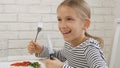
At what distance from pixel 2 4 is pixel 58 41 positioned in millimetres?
434

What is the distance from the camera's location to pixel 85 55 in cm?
87

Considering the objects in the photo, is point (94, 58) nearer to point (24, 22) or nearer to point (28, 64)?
point (28, 64)

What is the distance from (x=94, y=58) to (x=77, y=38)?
169mm

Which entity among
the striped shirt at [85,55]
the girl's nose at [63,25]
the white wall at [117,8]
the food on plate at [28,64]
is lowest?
the food on plate at [28,64]

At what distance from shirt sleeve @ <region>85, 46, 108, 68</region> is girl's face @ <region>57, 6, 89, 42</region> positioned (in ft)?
0.28

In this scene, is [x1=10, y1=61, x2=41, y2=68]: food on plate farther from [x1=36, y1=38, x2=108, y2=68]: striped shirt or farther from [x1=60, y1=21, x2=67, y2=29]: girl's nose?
[x1=60, y1=21, x2=67, y2=29]: girl's nose

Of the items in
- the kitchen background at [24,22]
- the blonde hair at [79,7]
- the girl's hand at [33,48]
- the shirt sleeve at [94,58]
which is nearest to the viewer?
the shirt sleeve at [94,58]

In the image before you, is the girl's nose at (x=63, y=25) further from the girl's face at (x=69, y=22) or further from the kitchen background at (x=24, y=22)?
the kitchen background at (x=24, y=22)

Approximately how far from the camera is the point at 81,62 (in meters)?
0.90

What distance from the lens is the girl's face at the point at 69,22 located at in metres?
0.86

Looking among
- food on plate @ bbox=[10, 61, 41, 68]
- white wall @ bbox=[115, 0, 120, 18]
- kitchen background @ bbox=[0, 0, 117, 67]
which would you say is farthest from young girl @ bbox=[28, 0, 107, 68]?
white wall @ bbox=[115, 0, 120, 18]

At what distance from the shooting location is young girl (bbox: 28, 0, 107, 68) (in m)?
0.81

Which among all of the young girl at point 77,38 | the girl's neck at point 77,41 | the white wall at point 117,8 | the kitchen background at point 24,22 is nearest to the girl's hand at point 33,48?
the young girl at point 77,38

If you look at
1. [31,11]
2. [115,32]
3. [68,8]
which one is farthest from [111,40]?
[68,8]
